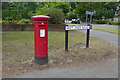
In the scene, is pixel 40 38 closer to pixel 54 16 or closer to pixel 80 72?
pixel 80 72

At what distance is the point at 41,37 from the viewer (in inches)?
161

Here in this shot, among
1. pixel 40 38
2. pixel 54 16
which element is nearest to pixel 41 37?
pixel 40 38

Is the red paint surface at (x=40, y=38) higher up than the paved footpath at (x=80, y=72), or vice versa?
the red paint surface at (x=40, y=38)

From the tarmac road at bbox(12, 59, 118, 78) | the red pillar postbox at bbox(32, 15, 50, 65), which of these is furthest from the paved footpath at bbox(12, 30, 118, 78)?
the red pillar postbox at bbox(32, 15, 50, 65)

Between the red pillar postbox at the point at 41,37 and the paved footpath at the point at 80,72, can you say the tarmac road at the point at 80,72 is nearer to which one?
the paved footpath at the point at 80,72

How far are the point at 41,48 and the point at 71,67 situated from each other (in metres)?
1.13

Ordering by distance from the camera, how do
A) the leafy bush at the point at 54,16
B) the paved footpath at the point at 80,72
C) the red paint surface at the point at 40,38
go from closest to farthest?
the paved footpath at the point at 80,72, the red paint surface at the point at 40,38, the leafy bush at the point at 54,16

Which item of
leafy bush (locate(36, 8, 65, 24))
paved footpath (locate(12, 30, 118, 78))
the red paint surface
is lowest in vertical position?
paved footpath (locate(12, 30, 118, 78))

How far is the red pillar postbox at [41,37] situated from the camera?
4.00m

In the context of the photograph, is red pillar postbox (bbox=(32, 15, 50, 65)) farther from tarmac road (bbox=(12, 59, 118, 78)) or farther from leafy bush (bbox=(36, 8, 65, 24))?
leafy bush (bbox=(36, 8, 65, 24))

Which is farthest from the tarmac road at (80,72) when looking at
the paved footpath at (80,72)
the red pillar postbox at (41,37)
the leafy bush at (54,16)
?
the leafy bush at (54,16)

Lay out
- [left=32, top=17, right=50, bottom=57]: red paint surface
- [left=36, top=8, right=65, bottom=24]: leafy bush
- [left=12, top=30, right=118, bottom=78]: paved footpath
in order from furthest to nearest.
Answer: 1. [left=36, top=8, right=65, bottom=24]: leafy bush
2. [left=32, top=17, right=50, bottom=57]: red paint surface
3. [left=12, top=30, right=118, bottom=78]: paved footpath

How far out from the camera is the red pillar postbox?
400 cm

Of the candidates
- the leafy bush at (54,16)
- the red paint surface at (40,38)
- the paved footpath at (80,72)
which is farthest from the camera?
the leafy bush at (54,16)
